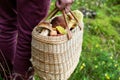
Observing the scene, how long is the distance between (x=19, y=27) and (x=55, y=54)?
380mm

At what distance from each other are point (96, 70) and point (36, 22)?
1.13m

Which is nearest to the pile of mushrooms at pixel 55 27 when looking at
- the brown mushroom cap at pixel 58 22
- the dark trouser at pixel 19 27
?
the brown mushroom cap at pixel 58 22

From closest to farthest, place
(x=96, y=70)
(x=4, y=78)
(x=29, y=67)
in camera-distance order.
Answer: (x=29, y=67) → (x=4, y=78) → (x=96, y=70)

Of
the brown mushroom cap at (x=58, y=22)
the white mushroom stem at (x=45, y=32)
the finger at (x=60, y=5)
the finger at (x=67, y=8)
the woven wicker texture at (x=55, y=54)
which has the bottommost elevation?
the woven wicker texture at (x=55, y=54)

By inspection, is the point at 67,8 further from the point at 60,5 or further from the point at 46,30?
the point at 46,30

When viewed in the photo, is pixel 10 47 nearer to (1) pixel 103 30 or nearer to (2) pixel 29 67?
(2) pixel 29 67

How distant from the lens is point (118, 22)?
4.99m

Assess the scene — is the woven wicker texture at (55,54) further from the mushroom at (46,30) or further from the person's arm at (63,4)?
the person's arm at (63,4)

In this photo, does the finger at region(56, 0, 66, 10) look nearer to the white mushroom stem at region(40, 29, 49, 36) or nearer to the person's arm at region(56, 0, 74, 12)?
the person's arm at region(56, 0, 74, 12)

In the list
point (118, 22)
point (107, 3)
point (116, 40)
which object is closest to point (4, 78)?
point (116, 40)

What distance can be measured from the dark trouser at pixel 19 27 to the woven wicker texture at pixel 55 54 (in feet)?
0.52

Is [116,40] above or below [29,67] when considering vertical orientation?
below

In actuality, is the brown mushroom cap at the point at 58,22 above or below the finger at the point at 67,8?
below

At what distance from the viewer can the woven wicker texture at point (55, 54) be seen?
237 centimetres
